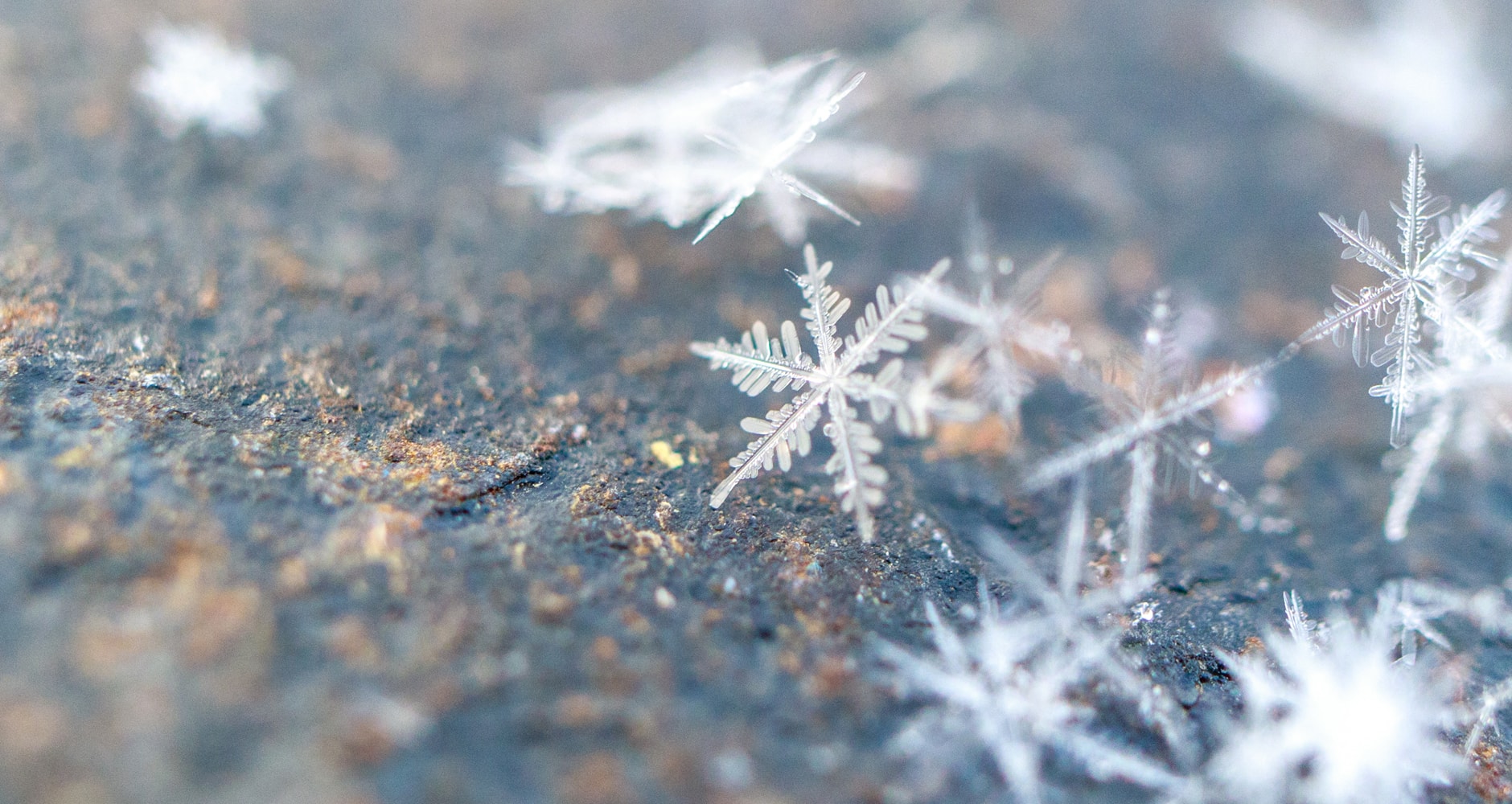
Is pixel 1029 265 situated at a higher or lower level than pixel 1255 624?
higher

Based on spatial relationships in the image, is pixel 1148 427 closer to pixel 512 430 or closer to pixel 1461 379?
pixel 1461 379

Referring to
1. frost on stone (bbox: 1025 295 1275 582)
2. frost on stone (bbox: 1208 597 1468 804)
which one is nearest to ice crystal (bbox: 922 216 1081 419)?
frost on stone (bbox: 1025 295 1275 582)

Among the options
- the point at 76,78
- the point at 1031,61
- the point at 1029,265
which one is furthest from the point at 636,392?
the point at 1031,61

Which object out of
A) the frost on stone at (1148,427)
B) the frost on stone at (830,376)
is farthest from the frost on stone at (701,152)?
the frost on stone at (1148,427)

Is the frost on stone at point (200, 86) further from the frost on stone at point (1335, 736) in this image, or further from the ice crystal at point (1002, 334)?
the frost on stone at point (1335, 736)

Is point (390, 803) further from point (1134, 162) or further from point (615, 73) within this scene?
point (1134, 162)

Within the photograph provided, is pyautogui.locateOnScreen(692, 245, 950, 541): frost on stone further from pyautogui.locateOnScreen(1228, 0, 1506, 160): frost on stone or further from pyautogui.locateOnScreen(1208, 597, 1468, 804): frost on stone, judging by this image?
pyautogui.locateOnScreen(1228, 0, 1506, 160): frost on stone

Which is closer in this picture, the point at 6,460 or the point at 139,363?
the point at 6,460
